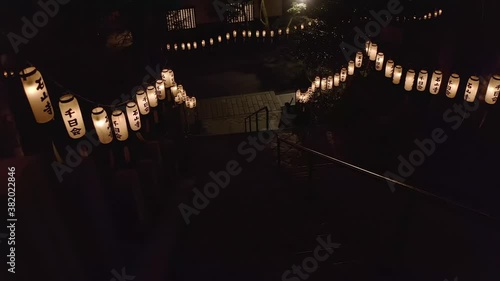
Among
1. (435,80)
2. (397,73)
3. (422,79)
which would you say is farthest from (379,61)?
(435,80)

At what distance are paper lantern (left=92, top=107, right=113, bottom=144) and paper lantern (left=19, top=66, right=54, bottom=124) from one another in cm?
125

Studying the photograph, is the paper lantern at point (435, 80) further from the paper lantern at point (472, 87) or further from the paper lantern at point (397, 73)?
the paper lantern at point (397, 73)

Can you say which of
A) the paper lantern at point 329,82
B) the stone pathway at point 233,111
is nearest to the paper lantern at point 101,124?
the stone pathway at point 233,111

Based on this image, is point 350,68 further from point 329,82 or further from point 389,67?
point 389,67

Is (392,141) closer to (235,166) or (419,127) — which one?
(419,127)

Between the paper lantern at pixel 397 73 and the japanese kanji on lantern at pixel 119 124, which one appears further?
the paper lantern at pixel 397 73

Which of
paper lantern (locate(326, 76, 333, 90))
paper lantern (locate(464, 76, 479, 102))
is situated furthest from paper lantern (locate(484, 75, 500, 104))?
paper lantern (locate(326, 76, 333, 90))

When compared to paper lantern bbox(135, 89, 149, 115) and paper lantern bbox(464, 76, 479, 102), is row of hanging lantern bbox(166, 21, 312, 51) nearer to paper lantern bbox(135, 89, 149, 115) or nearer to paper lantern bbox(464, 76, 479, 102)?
paper lantern bbox(135, 89, 149, 115)

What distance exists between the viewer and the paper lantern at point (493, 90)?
31.8 ft

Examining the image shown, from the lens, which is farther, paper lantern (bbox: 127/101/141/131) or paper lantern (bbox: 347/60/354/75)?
paper lantern (bbox: 347/60/354/75)

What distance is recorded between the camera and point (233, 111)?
64.7 feet

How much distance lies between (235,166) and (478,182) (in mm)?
6654

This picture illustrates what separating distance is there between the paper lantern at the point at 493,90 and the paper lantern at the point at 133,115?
9.58 metres

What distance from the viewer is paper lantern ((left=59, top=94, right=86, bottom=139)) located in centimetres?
667
